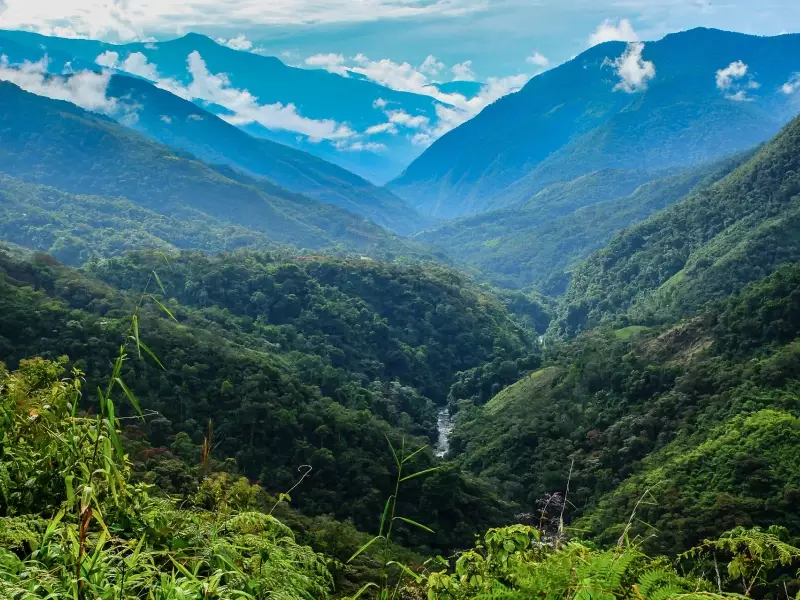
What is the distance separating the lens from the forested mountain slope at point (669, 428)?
3334cm

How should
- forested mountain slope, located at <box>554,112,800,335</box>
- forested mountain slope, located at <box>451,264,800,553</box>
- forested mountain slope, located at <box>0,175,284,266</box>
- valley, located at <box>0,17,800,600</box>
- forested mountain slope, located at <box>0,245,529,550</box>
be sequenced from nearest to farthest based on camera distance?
valley, located at <box>0,17,800,600</box> → forested mountain slope, located at <box>451,264,800,553</box> → forested mountain slope, located at <box>0,245,529,550</box> → forested mountain slope, located at <box>554,112,800,335</box> → forested mountain slope, located at <box>0,175,284,266</box>

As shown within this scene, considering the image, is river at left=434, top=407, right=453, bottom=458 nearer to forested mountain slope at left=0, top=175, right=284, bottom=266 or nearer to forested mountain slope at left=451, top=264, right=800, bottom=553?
forested mountain slope at left=451, top=264, right=800, bottom=553

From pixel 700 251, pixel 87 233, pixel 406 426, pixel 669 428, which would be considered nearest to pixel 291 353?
pixel 406 426

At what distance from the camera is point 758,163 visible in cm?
11381

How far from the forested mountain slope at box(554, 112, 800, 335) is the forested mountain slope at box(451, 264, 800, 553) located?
24185 mm

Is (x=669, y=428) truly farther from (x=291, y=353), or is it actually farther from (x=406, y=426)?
(x=291, y=353)

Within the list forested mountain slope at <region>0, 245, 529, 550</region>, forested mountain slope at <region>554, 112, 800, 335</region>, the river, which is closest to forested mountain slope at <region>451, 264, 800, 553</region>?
the river

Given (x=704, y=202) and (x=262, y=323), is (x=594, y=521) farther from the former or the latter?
(x=704, y=202)

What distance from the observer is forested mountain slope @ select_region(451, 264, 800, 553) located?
1313 inches

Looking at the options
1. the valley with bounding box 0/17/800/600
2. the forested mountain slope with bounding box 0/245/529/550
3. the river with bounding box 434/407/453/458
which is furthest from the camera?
the river with bounding box 434/407/453/458

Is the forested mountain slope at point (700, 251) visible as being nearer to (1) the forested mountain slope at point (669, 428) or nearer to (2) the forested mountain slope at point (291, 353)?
(2) the forested mountain slope at point (291, 353)

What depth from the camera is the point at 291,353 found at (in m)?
72.2

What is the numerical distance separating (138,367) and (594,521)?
29.7 metres

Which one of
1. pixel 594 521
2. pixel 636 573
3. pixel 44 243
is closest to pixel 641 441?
pixel 594 521
